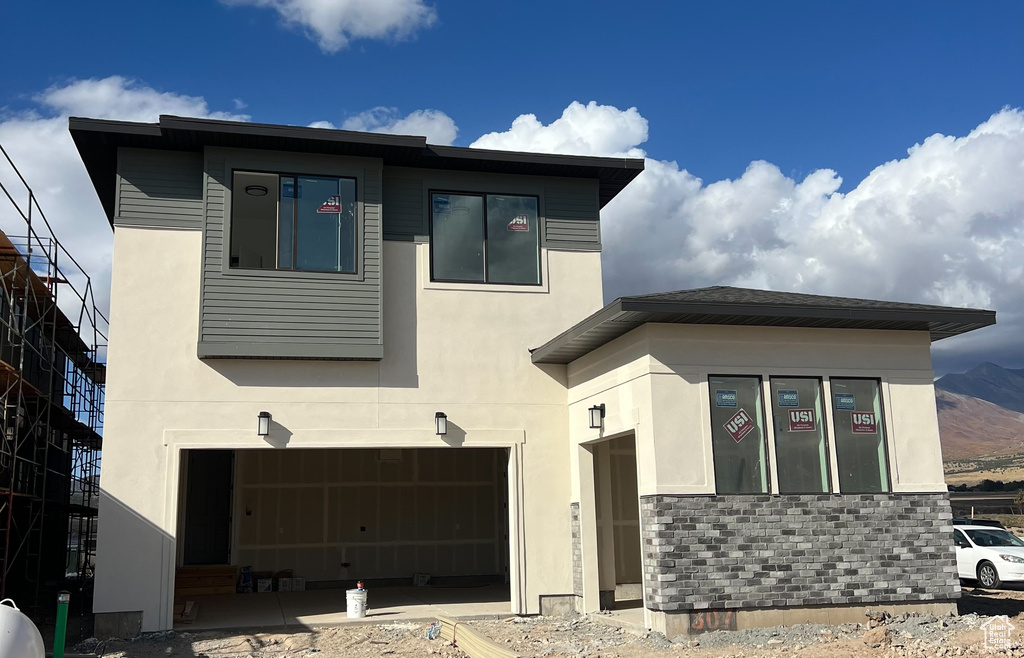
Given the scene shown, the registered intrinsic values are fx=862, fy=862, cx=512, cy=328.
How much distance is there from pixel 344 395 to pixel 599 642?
5195 mm

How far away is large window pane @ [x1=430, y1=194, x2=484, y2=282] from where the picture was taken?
14.1m

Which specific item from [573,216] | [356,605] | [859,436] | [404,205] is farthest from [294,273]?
[859,436]

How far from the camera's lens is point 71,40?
42.8ft

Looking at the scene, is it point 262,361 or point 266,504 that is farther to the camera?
point 266,504

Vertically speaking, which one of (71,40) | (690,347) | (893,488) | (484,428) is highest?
(71,40)

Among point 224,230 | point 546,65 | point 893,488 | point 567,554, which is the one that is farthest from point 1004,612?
point 224,230

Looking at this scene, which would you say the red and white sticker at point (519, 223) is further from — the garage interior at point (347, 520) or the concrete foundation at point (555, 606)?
the concrete foundation at point (555, 606)

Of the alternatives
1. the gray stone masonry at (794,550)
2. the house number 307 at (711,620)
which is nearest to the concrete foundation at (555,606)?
the gray stone masonry at (794,550)

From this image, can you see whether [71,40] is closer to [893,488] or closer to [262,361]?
[262,361]

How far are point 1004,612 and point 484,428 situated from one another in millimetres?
8362

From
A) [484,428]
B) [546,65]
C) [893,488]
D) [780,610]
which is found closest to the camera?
[780,610]

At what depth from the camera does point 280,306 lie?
1286cm

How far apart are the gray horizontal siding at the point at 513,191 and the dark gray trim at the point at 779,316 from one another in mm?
2546

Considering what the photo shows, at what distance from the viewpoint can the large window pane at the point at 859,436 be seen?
38.7ft
